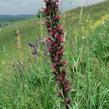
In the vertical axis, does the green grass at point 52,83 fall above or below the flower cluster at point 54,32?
below

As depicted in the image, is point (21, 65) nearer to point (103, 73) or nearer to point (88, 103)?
point (103, 73)

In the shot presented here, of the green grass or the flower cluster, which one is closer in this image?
the flower cluster

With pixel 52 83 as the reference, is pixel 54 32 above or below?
above

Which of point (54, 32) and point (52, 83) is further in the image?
point (52, 83)

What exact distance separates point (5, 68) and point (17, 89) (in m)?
2.06

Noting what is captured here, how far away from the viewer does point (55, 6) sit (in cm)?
401

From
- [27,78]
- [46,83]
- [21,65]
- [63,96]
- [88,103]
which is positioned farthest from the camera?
[21,65]

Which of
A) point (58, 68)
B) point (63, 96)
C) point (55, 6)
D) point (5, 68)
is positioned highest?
point (55, 6)

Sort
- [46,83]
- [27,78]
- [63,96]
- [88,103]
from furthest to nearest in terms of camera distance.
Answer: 1. [27,78]
2. [46,83]
3. [88,103]
4. [63,96]

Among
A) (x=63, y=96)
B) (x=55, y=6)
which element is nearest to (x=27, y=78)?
(x=63, y=96)

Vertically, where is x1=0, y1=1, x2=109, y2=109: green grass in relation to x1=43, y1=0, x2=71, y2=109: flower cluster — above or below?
below

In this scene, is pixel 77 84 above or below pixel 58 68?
below

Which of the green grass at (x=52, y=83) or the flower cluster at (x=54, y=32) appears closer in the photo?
the flower cluster at (x=54, y=32)

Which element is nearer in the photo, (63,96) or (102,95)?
(63,96)
